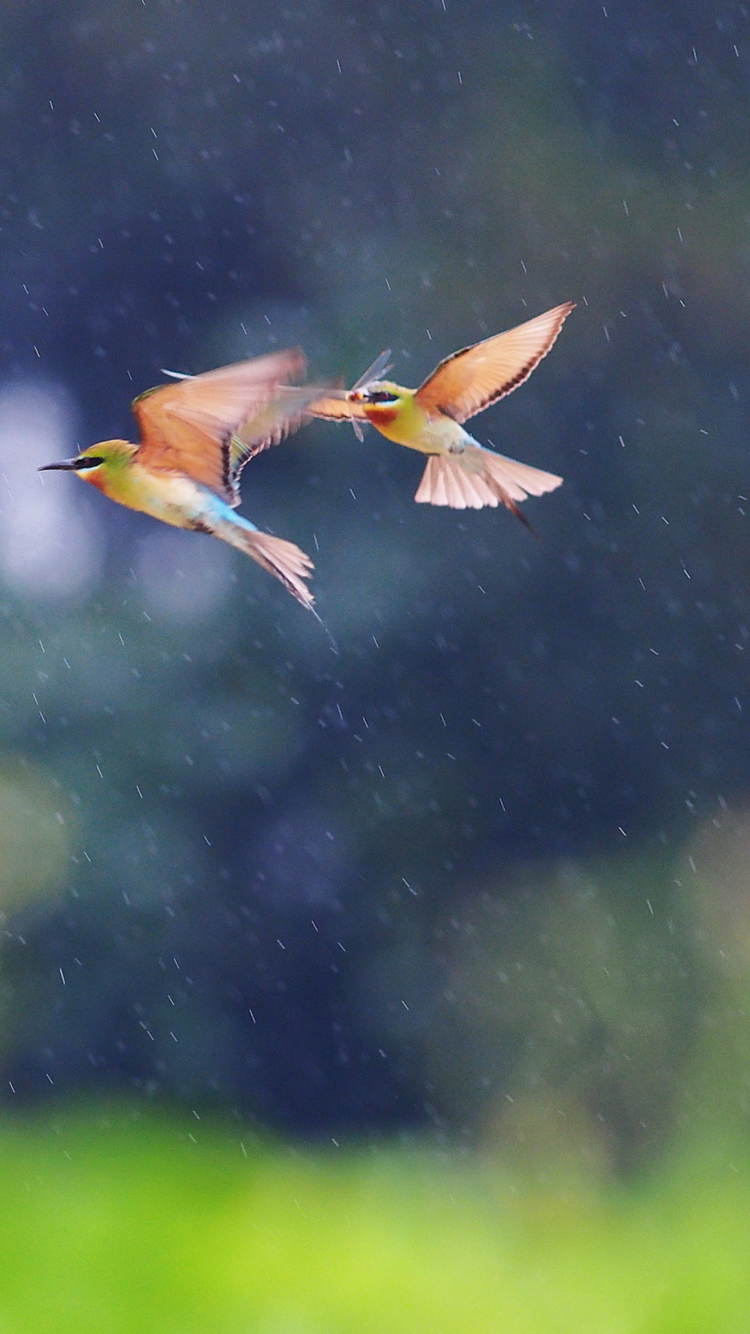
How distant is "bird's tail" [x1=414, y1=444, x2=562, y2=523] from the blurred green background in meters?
2.39

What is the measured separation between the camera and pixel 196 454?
0.64m

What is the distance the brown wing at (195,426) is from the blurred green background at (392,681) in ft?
8.19

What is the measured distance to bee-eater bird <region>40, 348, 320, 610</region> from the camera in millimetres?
597

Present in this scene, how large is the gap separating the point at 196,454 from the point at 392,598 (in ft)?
8.50

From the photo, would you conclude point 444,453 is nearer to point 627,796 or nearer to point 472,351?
point 472,351

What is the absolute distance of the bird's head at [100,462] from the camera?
2.00 feet

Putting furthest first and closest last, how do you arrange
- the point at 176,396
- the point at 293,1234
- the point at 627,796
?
the point at 627,796, the point at 293,1234, the point at 176,396

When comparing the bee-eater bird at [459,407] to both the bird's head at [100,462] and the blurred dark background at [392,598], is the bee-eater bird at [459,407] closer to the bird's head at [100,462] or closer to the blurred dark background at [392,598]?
the bird's head at [100,462]

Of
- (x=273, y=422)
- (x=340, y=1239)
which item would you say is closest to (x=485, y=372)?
(x=273, y=422)

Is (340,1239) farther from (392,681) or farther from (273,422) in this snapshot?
(273,422)

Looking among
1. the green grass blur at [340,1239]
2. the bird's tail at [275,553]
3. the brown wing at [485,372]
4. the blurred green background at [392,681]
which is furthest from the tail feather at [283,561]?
the green grass blur at [340,1239]

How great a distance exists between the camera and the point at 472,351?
648 millimetres

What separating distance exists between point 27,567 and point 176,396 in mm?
2792

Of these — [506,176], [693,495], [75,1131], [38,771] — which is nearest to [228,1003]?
[75,1131]
